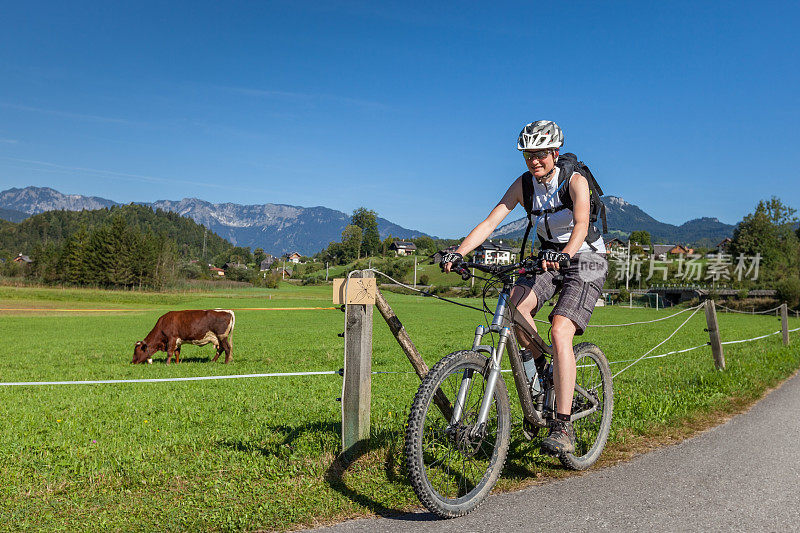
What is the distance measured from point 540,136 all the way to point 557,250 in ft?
2.77

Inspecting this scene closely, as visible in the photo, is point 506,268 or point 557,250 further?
point 557,250

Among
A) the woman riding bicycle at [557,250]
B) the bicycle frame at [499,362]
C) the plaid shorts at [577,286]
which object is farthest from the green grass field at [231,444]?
the plaid shorts at [577,286]

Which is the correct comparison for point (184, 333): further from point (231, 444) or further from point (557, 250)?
point (557, 250)

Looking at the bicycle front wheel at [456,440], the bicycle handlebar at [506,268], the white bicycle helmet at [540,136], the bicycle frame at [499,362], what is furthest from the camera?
the white bicycle helmet at [540,136]

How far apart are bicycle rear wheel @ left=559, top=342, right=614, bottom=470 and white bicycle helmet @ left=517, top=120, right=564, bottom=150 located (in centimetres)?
173

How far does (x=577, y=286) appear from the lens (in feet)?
14.5

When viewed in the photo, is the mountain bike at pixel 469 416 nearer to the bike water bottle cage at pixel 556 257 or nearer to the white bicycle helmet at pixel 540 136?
the bike water bottle cage at pixel 556 257

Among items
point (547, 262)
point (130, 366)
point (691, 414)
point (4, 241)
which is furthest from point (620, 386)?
point (4, 241)

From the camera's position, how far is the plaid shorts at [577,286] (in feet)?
14.1

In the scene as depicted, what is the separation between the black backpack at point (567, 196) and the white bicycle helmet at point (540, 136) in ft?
0.77

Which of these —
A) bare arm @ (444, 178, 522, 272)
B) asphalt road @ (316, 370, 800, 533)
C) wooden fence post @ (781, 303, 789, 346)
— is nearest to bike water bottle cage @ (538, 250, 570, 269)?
bare arm @ (444, 178, 522, 272)

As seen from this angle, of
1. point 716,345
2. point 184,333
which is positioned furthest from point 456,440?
point 184,333

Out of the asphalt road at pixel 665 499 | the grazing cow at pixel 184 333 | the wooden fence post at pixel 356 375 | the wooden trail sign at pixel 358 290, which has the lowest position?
the grazing cow at pixel 184 333

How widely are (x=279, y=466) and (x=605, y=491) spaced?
2417 mm
